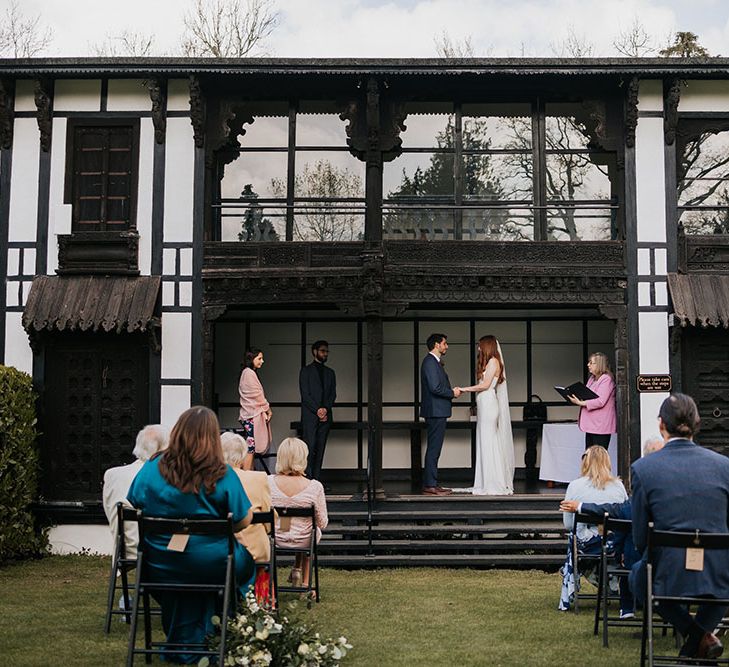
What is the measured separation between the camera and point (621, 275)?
14938 mm

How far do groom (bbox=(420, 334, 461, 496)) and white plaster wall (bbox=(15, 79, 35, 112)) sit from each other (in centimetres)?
641

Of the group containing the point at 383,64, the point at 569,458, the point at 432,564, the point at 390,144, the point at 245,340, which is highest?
the point at 383,64

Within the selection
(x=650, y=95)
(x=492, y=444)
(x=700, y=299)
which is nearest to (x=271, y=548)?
(x=492, y=444)

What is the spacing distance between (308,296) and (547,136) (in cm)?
411

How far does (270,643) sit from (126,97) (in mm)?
10318

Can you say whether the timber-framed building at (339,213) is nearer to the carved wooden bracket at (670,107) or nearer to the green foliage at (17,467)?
the carved wooden bracket at (670,107)

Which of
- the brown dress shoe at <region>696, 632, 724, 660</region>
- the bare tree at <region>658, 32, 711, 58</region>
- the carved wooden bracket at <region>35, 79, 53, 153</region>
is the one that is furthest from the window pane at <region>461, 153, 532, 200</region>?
the bare tree at <region>658, 32, 711, 58</region>

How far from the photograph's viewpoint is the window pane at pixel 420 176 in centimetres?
1552

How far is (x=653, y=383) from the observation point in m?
14.7

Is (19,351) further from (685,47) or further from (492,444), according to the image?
(685,47)

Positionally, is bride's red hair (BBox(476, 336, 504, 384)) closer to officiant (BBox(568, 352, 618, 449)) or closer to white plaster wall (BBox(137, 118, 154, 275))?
officiant (BBox(568, 352, 618, 449))

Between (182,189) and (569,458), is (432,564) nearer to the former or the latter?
(569,458)

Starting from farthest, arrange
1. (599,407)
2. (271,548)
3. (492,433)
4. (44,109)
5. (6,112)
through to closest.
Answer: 1. (6,112)
2. (44,109)
3. (492,433)
4. (599,407)
5. (271,548)

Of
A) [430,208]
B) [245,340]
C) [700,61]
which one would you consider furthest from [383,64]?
[245,340]
